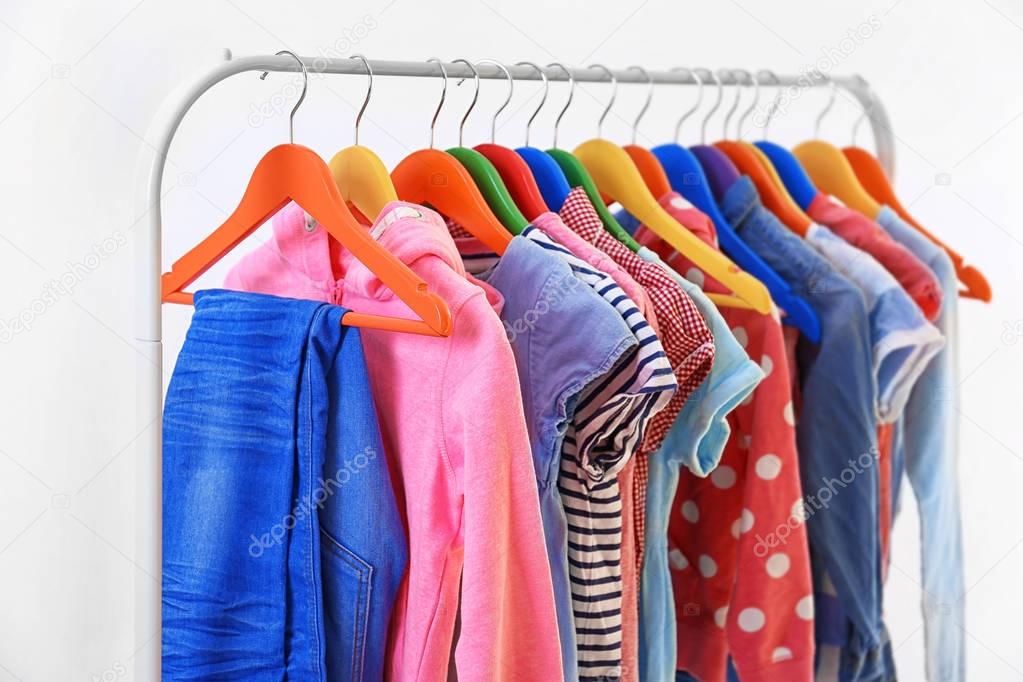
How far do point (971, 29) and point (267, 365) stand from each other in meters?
1.88

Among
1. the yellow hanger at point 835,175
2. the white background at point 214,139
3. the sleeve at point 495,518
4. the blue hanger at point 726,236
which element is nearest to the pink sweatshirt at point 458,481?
the sleeve at point 495,518

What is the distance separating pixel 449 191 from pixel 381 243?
0.51ft

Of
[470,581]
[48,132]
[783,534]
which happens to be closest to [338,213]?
[470,581]

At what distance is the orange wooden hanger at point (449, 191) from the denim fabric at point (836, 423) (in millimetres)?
453

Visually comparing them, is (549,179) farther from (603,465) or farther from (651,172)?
(603,465)

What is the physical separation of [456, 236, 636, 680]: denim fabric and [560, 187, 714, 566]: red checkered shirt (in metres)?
0.11

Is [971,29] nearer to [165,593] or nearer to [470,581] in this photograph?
[470,581]

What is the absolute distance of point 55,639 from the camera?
1.92m

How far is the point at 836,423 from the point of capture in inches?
60.6

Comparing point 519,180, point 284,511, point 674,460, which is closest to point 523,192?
point 519,180

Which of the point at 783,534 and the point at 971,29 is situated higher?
the point at 971,29

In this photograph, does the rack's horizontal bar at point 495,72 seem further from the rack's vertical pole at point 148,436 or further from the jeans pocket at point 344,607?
the jeans pocket at point 344,607

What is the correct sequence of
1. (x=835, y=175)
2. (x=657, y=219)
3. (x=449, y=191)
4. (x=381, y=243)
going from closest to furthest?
(x=381, y=243) → (x=449, y=191) → (x=657, y=219) → (x=835, y=175)

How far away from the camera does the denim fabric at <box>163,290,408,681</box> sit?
1136mm
